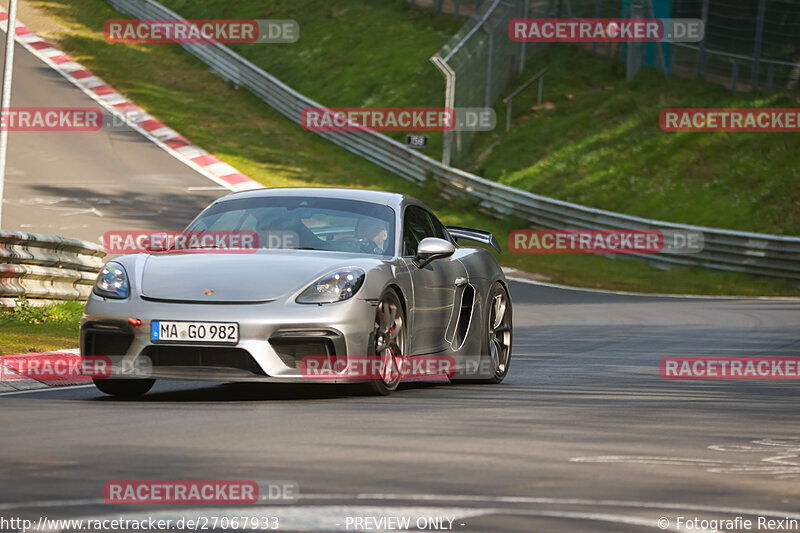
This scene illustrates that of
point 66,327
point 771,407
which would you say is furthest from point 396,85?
point 771,407

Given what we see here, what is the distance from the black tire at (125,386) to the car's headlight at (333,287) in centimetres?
134

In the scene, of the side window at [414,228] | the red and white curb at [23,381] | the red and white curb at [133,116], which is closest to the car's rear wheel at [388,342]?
the side window at [414,228]

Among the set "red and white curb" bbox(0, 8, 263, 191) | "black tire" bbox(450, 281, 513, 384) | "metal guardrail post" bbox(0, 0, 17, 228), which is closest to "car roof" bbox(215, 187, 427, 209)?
"black tire" bbox(450, 281, 513, 384)

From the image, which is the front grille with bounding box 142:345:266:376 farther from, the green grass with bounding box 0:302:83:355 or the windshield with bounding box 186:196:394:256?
the green grass with bounding box 0:302:83:355

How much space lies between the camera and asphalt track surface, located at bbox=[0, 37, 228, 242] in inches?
1039

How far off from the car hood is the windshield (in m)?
0.42

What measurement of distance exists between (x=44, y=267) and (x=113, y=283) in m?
6.16

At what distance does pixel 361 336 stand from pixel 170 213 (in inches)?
790

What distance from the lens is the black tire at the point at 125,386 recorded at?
866cm

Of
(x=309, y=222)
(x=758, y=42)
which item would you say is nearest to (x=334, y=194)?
(x=309, y=222)

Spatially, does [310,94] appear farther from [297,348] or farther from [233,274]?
[297,348]

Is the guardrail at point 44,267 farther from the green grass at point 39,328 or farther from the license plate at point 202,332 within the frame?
the license plate at point 202,332

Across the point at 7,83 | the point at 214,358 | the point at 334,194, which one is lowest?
the point at 214,358

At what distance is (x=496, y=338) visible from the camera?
425 inches
